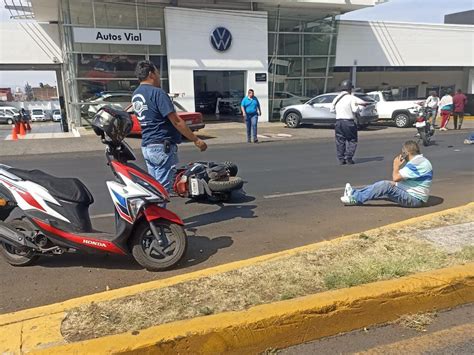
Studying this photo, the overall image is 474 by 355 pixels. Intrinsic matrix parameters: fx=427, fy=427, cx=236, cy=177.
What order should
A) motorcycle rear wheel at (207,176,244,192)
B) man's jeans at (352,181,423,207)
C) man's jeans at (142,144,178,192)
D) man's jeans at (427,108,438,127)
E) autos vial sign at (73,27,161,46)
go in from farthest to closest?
autos vial sign at (73,27,161,46) → man's jeans at (427,108,438,127) → motorcycle rear wheel at (207,176,244,192) → man's jeans at (352,181,423,207) → man's jeans at (142,144,178,192)

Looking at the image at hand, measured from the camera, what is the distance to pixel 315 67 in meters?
24.7

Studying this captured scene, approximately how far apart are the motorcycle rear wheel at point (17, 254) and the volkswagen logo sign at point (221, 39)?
18.1 metres

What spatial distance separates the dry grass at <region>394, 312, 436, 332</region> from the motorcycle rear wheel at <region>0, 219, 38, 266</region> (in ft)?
10.7

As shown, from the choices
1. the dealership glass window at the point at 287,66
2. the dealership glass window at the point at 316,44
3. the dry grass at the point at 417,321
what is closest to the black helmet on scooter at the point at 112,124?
the dry grass at the point at 417,321

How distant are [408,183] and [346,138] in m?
4.02

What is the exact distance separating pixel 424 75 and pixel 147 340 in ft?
111

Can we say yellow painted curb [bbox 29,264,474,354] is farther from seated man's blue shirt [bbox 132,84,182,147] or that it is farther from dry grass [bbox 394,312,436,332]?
seated man's blue shirt [bbox 132,84,182,147]

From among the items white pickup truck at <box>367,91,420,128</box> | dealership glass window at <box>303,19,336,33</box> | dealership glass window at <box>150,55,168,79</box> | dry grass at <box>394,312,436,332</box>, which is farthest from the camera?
dealership glass window at <box>303,19,336,33</box>

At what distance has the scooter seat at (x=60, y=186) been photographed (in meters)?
3.89

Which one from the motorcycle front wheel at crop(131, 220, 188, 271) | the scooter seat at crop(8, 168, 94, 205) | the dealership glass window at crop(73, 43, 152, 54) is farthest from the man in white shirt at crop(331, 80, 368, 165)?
the dealership glass window at crop(73, 43, 152, 54)

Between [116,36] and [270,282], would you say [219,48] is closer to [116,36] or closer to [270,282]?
[116,36]

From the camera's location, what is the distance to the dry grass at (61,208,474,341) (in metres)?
2.87

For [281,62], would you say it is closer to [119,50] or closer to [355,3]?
[355,3]

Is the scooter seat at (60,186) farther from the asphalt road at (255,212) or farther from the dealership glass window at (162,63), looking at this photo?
the dealership glass window at (162,63)
